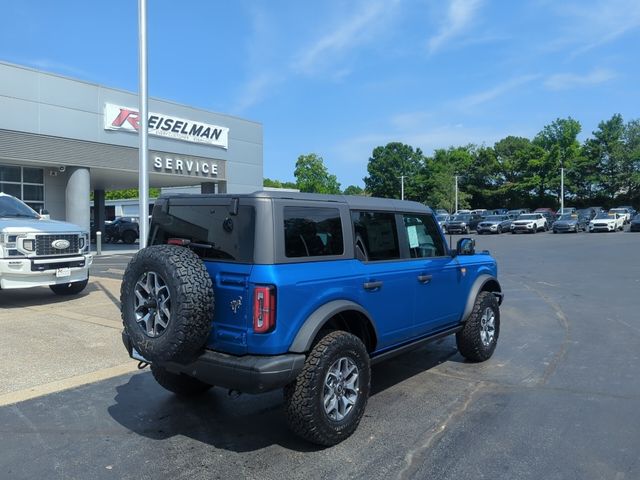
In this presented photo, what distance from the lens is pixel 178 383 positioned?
197 inches

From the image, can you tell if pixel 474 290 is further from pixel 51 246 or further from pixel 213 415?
pixel 51 246

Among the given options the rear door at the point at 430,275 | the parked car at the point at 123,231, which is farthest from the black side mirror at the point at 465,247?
the parked car at the point at 123,231

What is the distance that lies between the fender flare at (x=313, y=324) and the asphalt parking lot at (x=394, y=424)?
796 millimetres

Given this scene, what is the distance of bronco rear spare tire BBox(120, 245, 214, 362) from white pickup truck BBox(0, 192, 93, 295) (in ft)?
21.4

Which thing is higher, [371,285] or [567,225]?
[567,225]

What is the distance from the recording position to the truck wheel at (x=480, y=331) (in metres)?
6.02

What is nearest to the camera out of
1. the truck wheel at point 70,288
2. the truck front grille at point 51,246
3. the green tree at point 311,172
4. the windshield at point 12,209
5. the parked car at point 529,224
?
the truck front grille at point 51,246

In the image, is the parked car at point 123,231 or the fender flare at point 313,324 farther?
the parked car at point 123,231

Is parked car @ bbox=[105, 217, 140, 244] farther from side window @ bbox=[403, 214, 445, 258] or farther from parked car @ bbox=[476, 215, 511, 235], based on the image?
side window @ bbox=[403, 214, 445, 258]

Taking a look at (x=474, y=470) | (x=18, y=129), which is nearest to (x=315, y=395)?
(x=474, y=470)

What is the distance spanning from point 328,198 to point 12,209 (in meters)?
8.72

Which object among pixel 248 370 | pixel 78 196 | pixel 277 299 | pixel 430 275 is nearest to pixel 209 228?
pixel 277 299

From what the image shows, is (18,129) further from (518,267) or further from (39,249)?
(518,267)

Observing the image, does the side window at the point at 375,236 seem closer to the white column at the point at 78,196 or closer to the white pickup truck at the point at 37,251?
the white pickup truck at the point at 37,251
